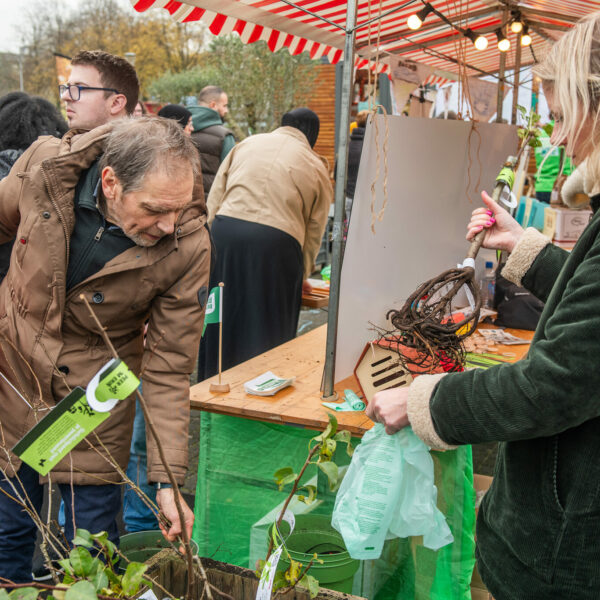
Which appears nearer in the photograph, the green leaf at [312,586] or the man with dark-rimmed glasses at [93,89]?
the green leaf at [312,586]

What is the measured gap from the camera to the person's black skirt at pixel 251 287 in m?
3.87

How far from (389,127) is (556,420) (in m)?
1.61

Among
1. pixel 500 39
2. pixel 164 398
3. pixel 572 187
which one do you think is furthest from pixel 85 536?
pixel 500 39

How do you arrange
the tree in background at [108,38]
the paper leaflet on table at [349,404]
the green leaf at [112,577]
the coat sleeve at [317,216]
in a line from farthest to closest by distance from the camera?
the tree in background at [108,38] → the coat sleeve at [317,216] → the paper leaflet on table at [349,404] → the green leaf at [112,577]

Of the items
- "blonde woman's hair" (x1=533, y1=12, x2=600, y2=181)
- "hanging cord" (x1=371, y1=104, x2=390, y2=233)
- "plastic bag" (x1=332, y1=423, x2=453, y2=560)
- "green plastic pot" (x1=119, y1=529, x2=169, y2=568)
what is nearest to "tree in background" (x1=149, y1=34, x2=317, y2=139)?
"hanging cord" (x1=371, y1=104, x2=390, y2=233)

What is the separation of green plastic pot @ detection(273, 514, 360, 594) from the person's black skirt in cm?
166

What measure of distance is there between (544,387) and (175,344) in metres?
1.12

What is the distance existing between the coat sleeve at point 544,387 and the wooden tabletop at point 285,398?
903 mm

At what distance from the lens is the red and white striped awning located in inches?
121

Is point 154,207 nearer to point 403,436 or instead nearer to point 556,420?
point 403,436

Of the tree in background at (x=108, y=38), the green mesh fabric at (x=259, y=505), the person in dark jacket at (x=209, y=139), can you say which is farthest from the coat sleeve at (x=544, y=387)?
the tree in background at (x=108, y=38)

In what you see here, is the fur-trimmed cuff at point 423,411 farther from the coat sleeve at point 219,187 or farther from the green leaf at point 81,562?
the coat sleeve at point 219,187

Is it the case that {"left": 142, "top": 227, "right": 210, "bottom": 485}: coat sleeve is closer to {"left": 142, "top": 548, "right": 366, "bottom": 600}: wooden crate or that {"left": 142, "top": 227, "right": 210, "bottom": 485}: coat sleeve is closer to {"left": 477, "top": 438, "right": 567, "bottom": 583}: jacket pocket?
{"left": 142, "top": 548, "right": 366, "bottom": 600}: wooden crate

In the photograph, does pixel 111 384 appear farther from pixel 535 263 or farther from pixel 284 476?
pixel 535 263
